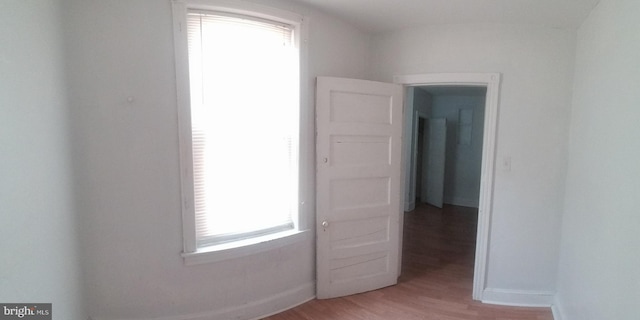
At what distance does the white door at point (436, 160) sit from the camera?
5738mm

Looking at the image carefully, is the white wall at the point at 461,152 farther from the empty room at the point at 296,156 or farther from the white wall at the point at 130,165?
the white wall at the point at 130,165

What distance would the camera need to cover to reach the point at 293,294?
2240mm

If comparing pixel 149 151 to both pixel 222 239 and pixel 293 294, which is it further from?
pixel 293 294

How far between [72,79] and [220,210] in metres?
1.23

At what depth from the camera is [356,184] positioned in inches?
93.5

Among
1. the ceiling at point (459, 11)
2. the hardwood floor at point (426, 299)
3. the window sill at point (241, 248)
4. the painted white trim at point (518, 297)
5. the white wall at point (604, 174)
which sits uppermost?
the ceiling at point (459, 11)

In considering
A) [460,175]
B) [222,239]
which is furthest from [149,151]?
[460,175]

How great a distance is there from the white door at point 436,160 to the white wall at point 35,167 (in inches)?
235

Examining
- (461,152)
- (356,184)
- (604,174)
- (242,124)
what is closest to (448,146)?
(461,152)

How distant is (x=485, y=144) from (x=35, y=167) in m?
3.15

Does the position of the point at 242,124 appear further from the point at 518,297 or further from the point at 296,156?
the point at 518,297

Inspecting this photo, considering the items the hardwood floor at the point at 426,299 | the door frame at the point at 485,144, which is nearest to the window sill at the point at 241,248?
the hardwood floor at the point at 426,299

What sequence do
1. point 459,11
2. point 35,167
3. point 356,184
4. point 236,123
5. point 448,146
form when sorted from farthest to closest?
point 448,146 → point 356,184 → point 459,11 → point 236,123 → point 35,167

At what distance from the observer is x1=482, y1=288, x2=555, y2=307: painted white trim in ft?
7.58
